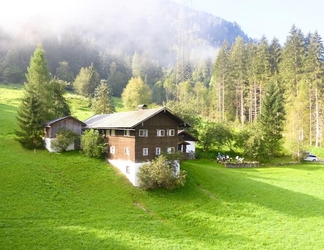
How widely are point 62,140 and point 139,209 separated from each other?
1681cm

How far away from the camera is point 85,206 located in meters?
27.3

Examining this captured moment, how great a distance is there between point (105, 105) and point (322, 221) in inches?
2088

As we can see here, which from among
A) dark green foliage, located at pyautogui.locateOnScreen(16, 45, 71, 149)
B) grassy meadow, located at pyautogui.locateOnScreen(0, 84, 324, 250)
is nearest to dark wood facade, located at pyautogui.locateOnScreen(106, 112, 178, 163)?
grassy meadow, located at pyautogui.locateOnScreen(0, 84, 324, 250)

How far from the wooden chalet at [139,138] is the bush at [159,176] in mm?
1294

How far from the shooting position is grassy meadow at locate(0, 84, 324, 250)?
2281 cm

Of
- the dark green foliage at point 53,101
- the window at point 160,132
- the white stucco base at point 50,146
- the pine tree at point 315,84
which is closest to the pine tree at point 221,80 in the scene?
the pine tree at point 315,84

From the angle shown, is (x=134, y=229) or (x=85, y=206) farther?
(x=85, y=206)

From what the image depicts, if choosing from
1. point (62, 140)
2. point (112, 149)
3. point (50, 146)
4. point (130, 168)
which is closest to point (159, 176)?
point (130, 168)

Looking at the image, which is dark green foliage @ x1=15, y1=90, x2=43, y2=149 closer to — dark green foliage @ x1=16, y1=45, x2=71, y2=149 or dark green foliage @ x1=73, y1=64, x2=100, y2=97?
dark green foliage @ x1=16, y1=45, x2=71, y2=149

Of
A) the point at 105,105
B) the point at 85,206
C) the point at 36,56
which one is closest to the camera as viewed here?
the point at 85,206

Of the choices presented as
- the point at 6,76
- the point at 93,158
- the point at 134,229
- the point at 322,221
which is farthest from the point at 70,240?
the point at 6,76

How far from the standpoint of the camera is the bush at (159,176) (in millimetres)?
Result: 31938

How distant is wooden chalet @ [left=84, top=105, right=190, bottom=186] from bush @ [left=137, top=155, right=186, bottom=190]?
129 cm

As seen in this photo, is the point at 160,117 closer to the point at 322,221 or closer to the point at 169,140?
the point at 169,140
